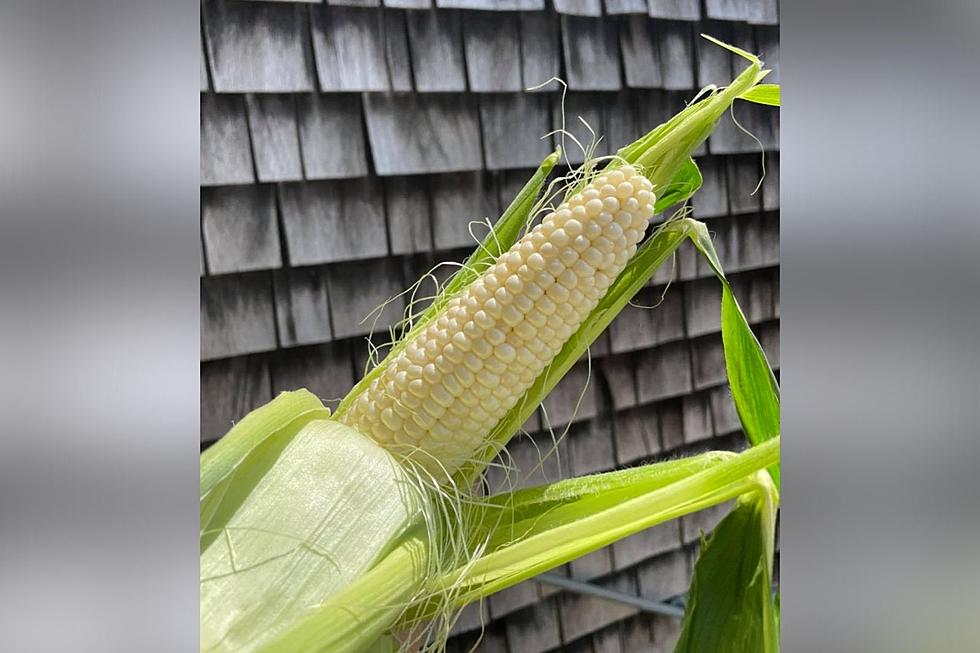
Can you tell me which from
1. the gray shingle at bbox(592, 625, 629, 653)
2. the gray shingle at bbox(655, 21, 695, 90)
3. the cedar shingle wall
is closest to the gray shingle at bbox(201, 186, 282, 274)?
the cedar shingle wall

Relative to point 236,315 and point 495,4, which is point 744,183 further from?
point 236,315

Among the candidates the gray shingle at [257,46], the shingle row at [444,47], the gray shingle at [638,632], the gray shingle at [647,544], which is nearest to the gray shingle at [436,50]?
the shingle row at [444,47]

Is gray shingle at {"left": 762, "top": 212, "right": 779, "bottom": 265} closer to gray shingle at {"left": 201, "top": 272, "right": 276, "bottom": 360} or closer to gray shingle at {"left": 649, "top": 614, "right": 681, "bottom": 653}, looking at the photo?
gray shingle at {"left": 649, "top": 614, "right": 681, "bottom": 653}

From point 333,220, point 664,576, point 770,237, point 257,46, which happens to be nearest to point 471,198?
point 333,220
